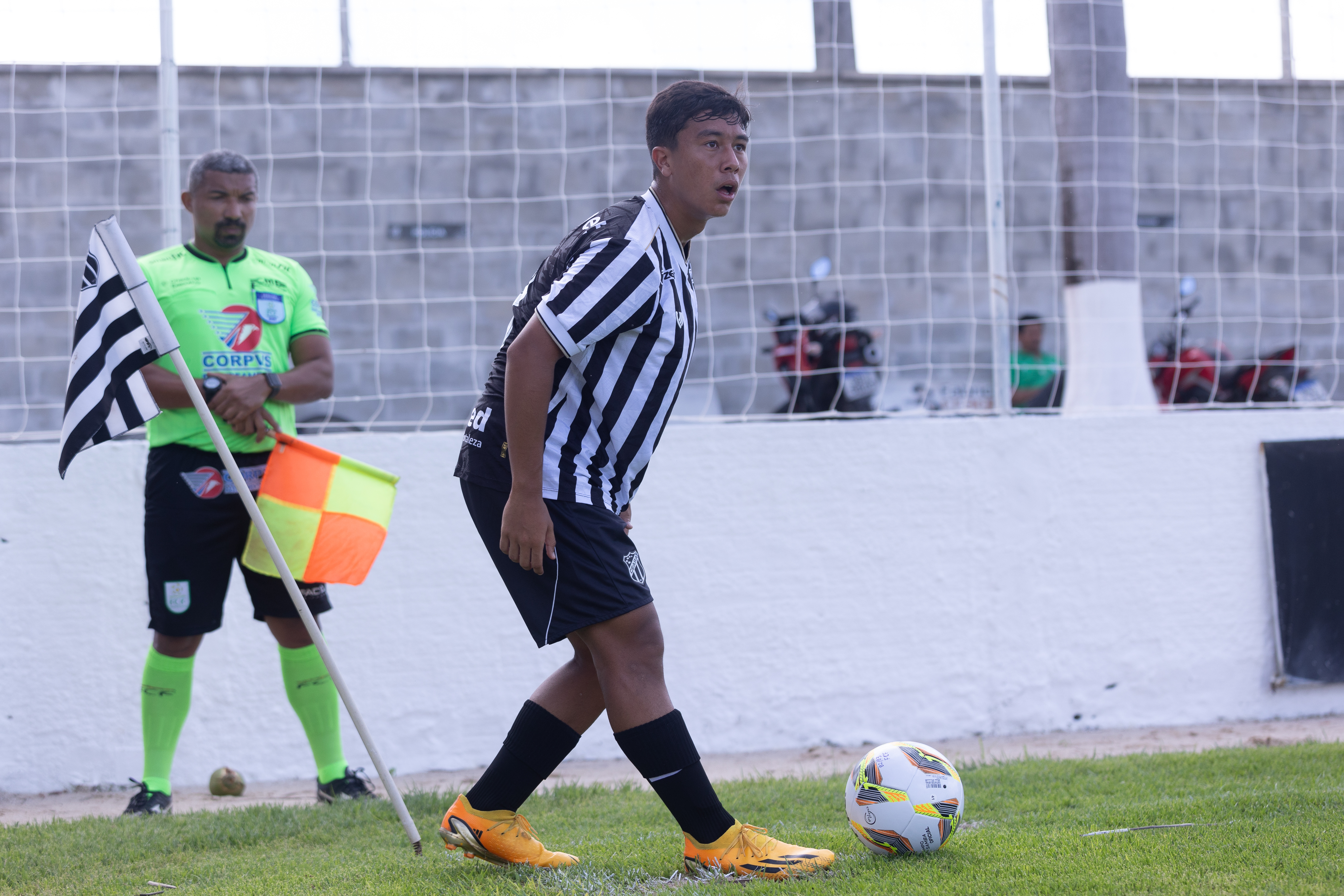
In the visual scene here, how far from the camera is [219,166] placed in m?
4.16

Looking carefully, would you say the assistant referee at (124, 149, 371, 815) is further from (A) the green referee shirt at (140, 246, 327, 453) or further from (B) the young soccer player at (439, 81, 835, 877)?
(B) the young soccer player at (439, 81, 835, 877)

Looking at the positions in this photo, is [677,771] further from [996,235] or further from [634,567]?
[996,235]

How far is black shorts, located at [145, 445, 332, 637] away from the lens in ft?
13.4

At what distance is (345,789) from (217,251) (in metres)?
1.93

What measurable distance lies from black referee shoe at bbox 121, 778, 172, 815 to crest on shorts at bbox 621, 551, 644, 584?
7.19 ft

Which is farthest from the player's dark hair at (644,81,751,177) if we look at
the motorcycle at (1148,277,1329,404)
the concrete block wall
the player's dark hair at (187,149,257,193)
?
the motorcycle at (1148,277,1329,404)

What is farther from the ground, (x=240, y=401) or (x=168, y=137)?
(x=168, y=137)

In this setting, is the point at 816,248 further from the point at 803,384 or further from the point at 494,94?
the point at 494,94

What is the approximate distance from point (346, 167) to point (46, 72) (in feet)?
7.37

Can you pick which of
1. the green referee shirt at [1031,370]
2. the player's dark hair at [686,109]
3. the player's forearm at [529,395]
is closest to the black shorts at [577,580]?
the player's forearm at [529,395]

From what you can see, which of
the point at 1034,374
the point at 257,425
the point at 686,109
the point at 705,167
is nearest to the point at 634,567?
the point at 705,167

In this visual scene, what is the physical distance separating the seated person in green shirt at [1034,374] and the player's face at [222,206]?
11.0ft

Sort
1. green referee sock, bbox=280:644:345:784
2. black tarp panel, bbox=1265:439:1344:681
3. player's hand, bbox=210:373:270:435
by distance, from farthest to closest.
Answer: black tarp panel, bbox=1265:439:1344:681, green referee sock, bbox=280:644:345:784, player's hand, bbox=210:373:270:435

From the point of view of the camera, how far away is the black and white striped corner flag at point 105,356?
144 inches
